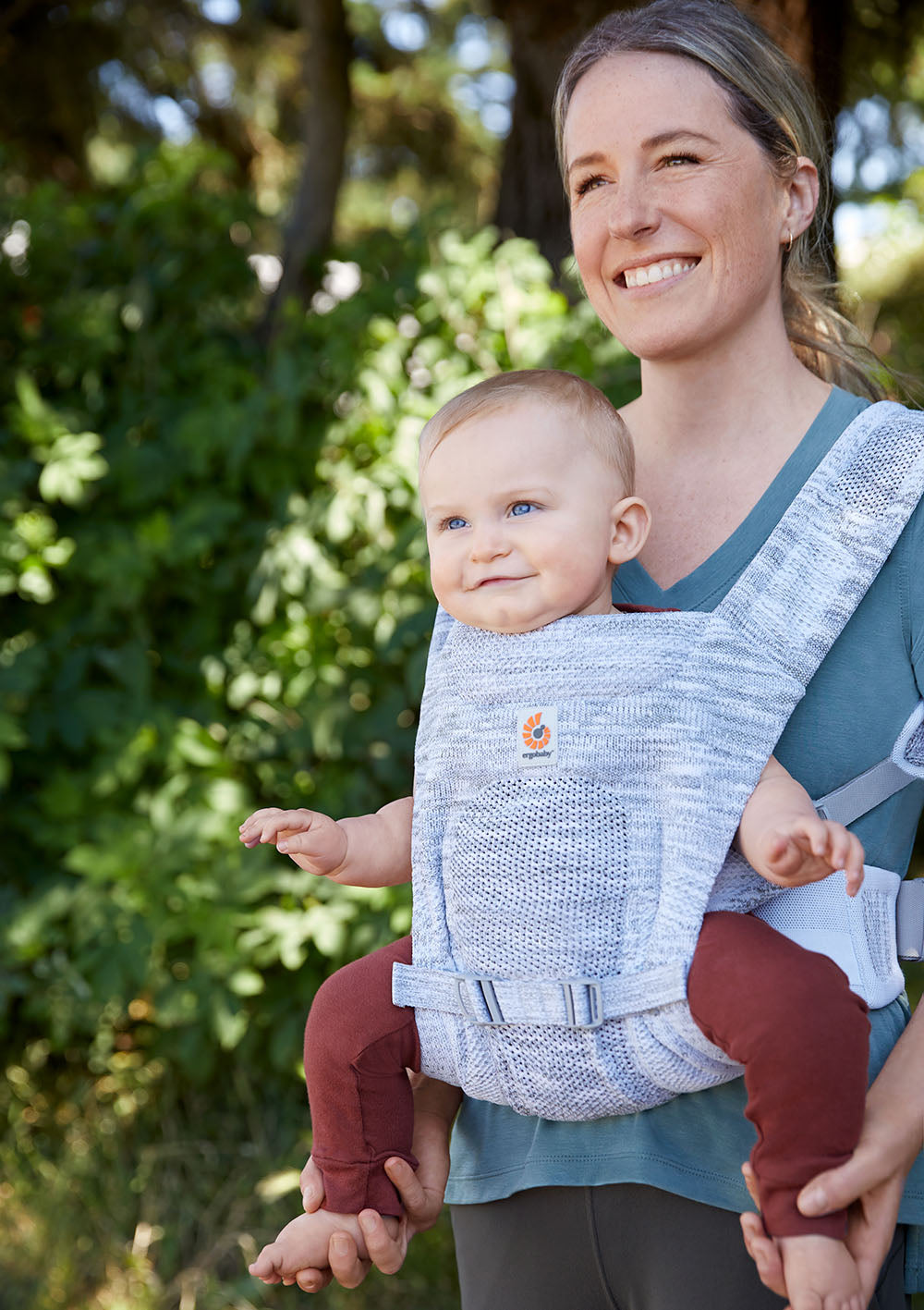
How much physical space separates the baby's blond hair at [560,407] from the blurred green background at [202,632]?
146 cm

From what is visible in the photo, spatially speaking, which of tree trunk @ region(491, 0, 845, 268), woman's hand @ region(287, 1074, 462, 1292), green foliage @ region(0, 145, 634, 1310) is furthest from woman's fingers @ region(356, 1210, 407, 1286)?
tree trunk @ region(491, 0, 845, 268)

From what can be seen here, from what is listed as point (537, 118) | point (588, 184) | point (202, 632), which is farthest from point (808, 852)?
point (537, 118)

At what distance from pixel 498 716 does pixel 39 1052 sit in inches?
117

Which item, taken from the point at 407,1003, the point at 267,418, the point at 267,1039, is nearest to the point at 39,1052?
the point at 267,1039

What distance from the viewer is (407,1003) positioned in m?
1.43

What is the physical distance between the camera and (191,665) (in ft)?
11.4

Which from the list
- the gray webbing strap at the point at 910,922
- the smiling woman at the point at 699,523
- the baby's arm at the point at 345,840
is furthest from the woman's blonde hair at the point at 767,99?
the baby's arm at the point at 345,840

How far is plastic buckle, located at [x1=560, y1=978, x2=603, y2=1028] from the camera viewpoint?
129cm

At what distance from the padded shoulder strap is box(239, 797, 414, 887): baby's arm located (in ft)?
1.57

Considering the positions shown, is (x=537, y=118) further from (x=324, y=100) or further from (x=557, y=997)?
(x=557, y=997)

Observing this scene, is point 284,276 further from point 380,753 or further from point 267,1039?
point 267,1039

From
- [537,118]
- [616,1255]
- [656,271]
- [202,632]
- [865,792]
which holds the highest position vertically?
[537,118]

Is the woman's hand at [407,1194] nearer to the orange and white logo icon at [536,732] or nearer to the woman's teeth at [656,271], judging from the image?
the orange and white logo icon at [536,732]

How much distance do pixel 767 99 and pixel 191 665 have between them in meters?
2.29
